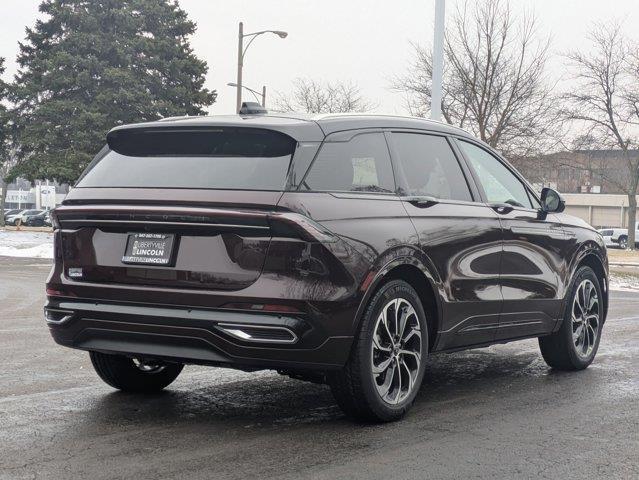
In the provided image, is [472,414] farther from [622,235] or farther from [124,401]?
[622,235]

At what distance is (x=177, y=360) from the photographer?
200 inches

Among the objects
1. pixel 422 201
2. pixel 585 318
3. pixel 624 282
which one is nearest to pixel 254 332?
pixel 422 201

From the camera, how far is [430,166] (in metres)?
6.21

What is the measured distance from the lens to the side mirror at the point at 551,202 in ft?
23.6

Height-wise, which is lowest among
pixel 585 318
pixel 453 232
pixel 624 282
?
pixel 624 282

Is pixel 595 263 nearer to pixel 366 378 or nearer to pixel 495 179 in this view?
pixel 495 179

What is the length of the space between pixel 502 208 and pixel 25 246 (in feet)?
94.2

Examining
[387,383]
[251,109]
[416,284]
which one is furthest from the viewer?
[251,109]

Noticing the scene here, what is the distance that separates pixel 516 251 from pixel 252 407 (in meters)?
2.16

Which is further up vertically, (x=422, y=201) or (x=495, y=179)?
(x=495, y=179)

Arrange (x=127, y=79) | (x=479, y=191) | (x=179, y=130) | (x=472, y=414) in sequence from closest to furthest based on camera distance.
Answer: (x=179, y=130) → (x=472, y=414) → (x=479, y=191) → (x=127, y=79)

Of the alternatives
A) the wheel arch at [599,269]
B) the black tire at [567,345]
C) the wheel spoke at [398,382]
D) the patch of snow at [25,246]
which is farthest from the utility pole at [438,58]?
the patch of snow at [25,246]

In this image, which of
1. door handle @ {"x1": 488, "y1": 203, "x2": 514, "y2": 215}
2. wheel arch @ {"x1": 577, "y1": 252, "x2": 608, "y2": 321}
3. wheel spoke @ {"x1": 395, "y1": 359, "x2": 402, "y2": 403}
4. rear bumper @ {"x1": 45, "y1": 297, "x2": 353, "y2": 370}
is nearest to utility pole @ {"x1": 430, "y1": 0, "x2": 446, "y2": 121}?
wheel arch @ {"x1": 577, "y1": 252, "x2": 608, "y2": 321}

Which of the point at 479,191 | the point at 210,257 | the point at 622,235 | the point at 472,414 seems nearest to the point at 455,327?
the point at 472,414
